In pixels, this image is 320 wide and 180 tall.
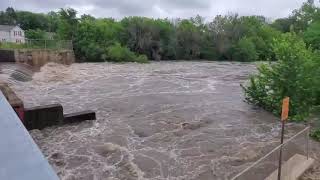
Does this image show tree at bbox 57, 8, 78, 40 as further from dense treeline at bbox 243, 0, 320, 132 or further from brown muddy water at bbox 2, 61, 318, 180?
dense treeline at bbox 243, 0, 320, 132

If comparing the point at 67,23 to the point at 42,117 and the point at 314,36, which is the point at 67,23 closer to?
the point at 314,36

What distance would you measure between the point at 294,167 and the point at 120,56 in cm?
4516

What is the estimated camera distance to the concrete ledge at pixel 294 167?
9625mm

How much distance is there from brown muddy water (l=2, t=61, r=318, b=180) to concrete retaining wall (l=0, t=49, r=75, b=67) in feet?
41.2

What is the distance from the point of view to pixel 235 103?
73.4 ft

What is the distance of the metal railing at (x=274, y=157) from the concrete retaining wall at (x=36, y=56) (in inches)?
1342

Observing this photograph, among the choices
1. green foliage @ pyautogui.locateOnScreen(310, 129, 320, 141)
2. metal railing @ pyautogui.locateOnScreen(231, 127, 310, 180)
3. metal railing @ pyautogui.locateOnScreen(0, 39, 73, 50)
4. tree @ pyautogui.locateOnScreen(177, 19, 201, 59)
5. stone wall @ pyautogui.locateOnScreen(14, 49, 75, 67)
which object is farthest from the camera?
tree @ pyautogui.locateOnScreen(177, 19, 201, 59)

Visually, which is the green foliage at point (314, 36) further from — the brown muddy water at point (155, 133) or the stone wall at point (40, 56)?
the stone wall at point (40, 56)

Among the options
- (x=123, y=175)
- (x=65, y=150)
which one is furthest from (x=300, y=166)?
(x=65, y=150)

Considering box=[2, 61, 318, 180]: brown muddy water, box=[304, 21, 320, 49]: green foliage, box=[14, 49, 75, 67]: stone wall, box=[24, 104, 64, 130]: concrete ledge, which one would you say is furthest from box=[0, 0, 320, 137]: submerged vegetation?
box=[24, 104, 64, 130]: concrete ledge

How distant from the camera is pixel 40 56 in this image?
139ft

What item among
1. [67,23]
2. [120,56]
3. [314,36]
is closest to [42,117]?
[314,36]

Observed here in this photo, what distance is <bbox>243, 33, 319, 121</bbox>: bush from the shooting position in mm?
18359

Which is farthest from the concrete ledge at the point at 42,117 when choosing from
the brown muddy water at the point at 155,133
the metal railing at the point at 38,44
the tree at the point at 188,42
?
the tree at the point at 188,42
